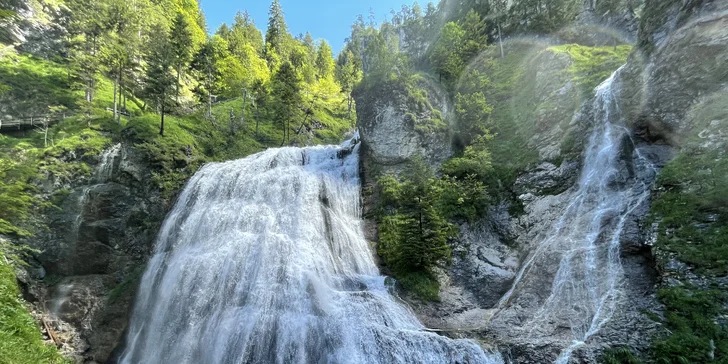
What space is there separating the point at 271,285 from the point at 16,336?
936cm

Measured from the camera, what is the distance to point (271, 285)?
18.3 meters

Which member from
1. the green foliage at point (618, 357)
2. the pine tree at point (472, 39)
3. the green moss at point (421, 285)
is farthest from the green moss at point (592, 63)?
the green foliage at point (618, 357)

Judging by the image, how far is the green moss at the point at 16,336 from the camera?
1018 centimetres

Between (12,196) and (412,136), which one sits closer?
(12,196)

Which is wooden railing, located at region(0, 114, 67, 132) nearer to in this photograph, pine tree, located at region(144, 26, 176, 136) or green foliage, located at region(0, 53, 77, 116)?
green foliage, located at region(0, 53, 77, 116)

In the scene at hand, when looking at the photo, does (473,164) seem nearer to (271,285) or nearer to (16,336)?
(271,285)

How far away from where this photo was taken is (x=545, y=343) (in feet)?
42.7

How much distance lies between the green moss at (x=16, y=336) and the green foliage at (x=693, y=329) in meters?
18.6

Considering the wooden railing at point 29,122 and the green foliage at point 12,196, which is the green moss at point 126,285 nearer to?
the green foliage at point 12,196

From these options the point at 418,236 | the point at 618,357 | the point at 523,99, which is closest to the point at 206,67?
the point at 523,99

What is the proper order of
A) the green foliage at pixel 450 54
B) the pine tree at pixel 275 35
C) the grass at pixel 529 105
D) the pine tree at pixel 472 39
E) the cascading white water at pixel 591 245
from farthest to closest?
the pine tree at pixel 275 35 → the pine tree at pixel 472 39 → the green foliage at pixel 450 54 → the grass at pixel 529 105 → the cascading white water at pixel 591 245

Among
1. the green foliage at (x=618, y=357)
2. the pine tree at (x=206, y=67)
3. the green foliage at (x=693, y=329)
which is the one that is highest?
the pine tree at (x=206, y=67)

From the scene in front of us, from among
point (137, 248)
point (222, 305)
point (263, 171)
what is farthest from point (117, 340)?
point (263, 171)

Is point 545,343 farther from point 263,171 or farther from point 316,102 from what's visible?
point 316,102
